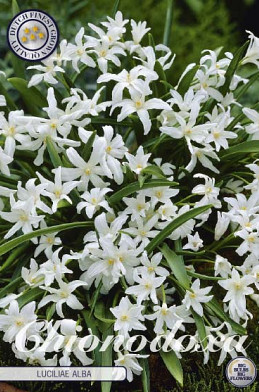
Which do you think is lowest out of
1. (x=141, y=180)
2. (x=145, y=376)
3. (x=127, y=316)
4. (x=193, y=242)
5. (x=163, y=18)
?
(x=145, y=376)

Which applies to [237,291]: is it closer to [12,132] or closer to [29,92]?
[12,132]

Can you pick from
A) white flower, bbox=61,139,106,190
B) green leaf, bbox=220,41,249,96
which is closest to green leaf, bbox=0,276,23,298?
white flower, bbox=61,139,106,190

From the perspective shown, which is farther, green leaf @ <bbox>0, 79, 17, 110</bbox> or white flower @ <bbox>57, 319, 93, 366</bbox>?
green leaf @ <bbox>0, 79, 17, 110</bbox>

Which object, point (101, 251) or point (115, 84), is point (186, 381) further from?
point (115, 84)

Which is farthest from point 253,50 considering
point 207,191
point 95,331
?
point 95,331

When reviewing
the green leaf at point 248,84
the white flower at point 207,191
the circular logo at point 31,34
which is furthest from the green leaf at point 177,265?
the circular logo at point 31,34

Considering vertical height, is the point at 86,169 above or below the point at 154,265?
above

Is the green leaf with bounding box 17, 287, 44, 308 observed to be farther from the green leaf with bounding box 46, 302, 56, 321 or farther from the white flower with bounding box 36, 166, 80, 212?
the white flower with bounding box 36, 166, 80, 212

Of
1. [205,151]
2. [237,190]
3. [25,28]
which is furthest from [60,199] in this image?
[25,28]
